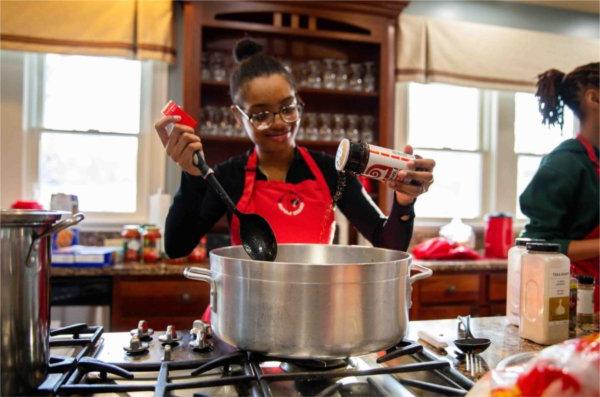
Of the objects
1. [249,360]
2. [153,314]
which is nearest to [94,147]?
[153,314]

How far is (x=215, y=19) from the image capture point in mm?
2289

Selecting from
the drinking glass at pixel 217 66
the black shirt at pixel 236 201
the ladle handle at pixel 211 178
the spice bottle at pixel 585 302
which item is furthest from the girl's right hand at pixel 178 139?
the drinking glass at pixel 217 66

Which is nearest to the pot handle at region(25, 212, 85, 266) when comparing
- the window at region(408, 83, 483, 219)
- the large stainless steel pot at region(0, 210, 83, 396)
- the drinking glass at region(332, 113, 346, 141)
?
the large stainless steel pot at region(0, 210, 83, 396)

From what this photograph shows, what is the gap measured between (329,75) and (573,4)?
170 cm

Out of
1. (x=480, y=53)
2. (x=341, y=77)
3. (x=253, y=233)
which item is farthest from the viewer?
(x=480, y=53)

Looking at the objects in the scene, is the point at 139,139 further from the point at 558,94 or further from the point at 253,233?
the point at 558,94

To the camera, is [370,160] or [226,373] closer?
[226,373]

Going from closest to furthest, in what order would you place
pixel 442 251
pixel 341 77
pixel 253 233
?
pixel 253 233, pixel 442 251, pixel 341 77

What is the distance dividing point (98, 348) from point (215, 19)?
1.89 meters

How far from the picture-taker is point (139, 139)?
2531mm

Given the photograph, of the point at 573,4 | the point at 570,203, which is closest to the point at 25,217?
the point at 570,203

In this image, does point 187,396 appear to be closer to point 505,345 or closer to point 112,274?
point 505,345

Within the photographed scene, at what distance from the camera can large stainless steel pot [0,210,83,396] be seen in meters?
0.54

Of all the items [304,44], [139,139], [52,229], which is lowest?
[52,229]
